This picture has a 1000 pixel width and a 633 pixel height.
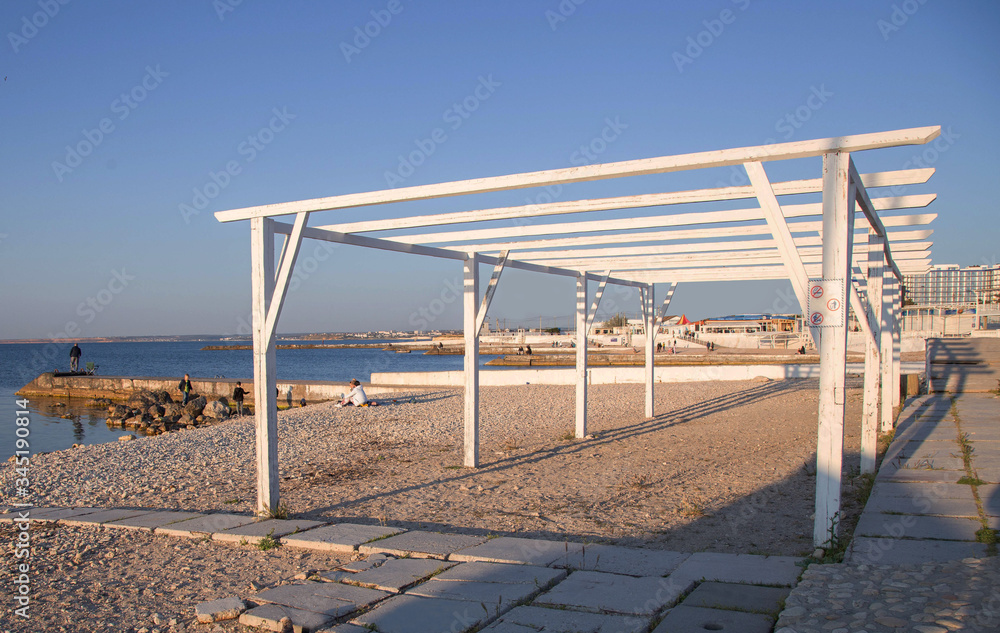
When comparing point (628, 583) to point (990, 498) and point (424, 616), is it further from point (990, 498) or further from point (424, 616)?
point (990, 498)

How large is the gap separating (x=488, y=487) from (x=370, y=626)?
3907mm

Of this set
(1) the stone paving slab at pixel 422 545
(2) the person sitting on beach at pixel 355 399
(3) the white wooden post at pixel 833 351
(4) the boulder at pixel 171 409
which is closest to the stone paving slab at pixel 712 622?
(3) the white wooden post at pixel 833 351

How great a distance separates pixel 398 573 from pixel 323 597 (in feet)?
1.65

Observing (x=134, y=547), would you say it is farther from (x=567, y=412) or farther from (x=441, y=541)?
(x=567, y=412)

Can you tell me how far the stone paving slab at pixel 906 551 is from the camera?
3689 mm

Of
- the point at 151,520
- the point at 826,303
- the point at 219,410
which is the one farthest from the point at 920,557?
the point at 219,410

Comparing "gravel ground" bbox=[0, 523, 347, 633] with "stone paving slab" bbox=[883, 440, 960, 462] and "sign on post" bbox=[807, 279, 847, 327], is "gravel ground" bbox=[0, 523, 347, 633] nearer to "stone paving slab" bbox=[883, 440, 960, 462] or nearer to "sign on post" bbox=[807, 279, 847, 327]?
"sign on post" bbox=[807, 279, 847, 327]

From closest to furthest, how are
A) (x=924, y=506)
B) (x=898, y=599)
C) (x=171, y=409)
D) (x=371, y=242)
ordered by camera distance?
(x=898, y=599)
(x=924, y=506)
(x=371, y=242)
(x=171, y=409)

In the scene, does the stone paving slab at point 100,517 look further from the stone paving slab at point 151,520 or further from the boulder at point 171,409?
the boulder at point 171,409

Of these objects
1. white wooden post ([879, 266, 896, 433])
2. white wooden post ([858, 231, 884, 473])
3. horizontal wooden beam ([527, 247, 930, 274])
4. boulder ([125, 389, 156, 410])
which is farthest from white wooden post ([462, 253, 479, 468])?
boulder ([125, 389, 156, 410])

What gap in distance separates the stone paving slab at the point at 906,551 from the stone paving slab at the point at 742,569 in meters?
0.41

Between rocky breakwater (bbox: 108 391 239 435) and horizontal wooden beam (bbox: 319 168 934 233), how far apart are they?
1553cm

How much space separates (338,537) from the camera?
4.68 meters

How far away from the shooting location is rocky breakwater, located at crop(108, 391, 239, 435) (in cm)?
2009
